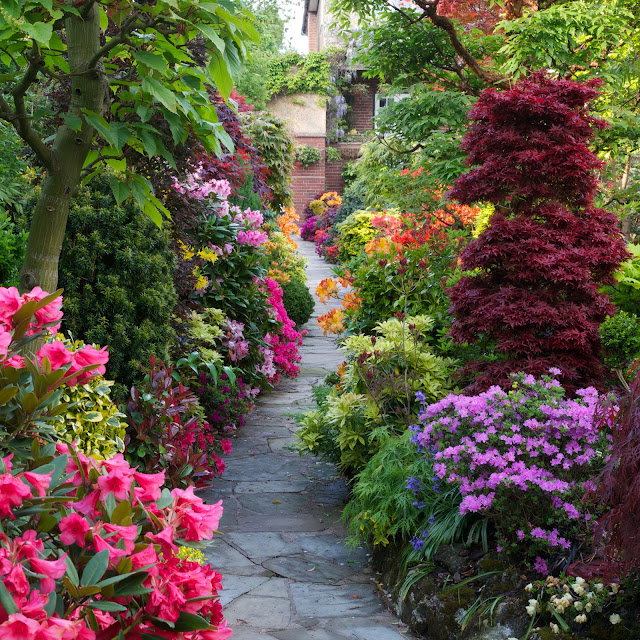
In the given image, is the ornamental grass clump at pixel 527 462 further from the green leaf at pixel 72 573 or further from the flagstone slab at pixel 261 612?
the green leaf at pixel 72 573

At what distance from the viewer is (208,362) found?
528cm

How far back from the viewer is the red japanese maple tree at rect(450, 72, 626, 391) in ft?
13.1

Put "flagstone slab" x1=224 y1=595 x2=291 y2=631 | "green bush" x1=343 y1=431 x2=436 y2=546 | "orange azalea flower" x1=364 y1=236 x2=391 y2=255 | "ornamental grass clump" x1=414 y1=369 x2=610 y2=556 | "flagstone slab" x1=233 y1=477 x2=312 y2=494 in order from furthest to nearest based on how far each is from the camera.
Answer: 1. "orange azalea flower" x1=364 y1=236 x2=391 y2=255
2. "flagstone slab" x1=233 y1=477 x2=312 y2=494
3. "green bush" x1=343 y1=431 x2=436 y2=546
4. "flagstone slab" x1=224 y1=595 x2=291 y2=631
5. "ornamental grass clump" x1=414 y1=369 x2=610 y2=556

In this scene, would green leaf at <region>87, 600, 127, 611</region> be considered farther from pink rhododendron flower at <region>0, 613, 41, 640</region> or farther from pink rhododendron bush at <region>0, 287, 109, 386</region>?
pink rhododendron bush at <region>0, 287, 109, 386</region>

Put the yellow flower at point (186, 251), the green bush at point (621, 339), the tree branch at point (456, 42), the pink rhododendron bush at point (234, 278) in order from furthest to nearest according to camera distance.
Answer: the tree branch at point (456, 42) → the pink rhododendron bush at point (234, 278) → the yellow flower at point (186, 251) → the green bush at point (621, 339)

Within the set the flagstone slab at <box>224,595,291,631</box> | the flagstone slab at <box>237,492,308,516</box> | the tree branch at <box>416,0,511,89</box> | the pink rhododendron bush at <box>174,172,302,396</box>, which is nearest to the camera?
the flagstone slab at <box>224,595,291,631</box>

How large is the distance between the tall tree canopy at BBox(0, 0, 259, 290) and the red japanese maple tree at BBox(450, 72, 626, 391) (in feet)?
6.82

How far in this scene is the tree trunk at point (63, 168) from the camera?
2805mm

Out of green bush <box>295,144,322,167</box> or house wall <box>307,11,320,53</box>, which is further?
house wall <box>307,11,320,53</box>

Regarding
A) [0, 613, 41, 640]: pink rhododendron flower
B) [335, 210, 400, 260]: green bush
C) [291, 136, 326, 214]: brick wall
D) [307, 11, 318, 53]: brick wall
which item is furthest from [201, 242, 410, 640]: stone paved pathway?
[307, 11, 318, 53]: brick wall

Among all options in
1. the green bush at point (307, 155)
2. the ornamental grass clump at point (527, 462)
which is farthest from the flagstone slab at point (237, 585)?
the green bush at point (307, 155)

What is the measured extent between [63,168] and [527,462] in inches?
94.9

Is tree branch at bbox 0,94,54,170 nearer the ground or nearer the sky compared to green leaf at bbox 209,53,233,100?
nearer the ground

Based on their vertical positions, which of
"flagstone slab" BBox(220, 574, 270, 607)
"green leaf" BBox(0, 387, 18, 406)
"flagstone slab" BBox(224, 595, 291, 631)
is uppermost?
"green leaf" BBox(0, 387, 18, 406)
